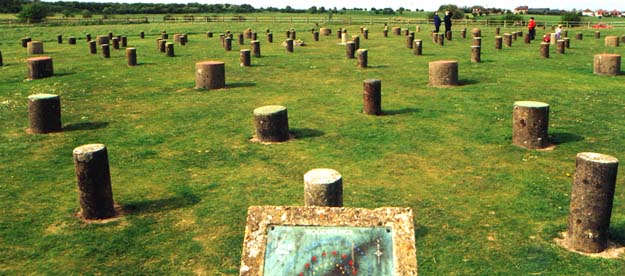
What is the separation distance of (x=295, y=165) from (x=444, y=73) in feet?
28.5

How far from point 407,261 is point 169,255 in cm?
330

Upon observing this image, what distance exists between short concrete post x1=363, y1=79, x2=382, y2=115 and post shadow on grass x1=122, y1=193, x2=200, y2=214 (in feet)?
19.4

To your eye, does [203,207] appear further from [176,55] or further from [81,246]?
[176,55]

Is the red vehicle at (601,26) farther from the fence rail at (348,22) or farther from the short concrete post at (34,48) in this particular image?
the short concrete post at (34,48)

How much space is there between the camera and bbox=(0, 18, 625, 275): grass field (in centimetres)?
633

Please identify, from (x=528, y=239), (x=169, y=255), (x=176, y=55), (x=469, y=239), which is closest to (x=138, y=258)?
(x=169, y=255)

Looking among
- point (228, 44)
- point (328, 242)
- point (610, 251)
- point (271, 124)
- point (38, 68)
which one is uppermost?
point (228, 44)

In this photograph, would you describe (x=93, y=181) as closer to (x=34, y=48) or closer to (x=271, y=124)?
(x=271, y=124)

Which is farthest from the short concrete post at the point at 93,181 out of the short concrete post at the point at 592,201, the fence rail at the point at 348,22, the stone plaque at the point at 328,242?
the fence rail at the point at 348,22

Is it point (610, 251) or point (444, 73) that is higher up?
point (444, 73)

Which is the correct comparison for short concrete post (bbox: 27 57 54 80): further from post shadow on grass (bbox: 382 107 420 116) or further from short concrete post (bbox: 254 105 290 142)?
post shadow on grass (bbox: 382 107 420 116)

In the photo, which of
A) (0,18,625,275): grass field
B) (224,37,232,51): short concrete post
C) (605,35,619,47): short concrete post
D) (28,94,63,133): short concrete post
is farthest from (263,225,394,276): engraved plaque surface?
(605,35,619,47): short concrete post

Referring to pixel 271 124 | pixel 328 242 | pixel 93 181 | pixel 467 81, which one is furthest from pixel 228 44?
pixel 328 242

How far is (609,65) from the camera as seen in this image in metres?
18.6
